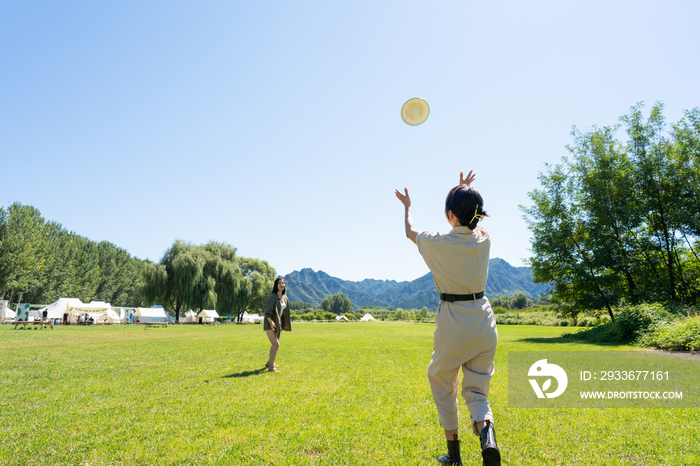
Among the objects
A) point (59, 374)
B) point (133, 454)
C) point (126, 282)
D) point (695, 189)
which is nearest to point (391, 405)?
point (133, 454)

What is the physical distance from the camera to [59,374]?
7895 mm

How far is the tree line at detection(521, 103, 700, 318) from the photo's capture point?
21047 millimetres

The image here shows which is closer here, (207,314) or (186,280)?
(186,280)

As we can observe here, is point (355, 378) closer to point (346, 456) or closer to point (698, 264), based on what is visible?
point (346, 456)

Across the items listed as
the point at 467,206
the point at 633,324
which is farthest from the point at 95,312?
the point at 467,206

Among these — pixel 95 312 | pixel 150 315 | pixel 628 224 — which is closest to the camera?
pixel 628 224

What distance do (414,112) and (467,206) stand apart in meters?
3.64

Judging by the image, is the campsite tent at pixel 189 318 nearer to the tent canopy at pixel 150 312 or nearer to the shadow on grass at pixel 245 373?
the tent canopy at pixel 150 312

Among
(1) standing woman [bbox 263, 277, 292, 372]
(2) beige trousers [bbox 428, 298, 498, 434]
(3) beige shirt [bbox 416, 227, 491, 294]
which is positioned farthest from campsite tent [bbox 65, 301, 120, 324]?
(3) beige shirt [bbox 416, 227, 491, 294]

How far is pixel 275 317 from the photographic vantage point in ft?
28.4

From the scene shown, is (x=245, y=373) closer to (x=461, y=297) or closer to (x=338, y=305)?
(x=461, y=297)

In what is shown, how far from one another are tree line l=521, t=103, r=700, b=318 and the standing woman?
21439 millimetres

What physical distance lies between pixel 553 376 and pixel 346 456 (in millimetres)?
6078

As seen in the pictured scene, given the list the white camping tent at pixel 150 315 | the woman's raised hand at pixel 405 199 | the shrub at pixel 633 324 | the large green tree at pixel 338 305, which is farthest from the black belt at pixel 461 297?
the large green tree at pixel 338 305
